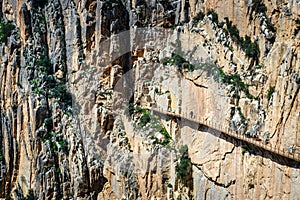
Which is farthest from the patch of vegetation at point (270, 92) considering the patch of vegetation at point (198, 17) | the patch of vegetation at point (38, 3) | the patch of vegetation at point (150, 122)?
the patch of vegetation at point (38, 3)

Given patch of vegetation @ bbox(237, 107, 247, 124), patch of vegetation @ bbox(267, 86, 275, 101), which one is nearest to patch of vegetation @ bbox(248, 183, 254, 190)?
patch of vegetation @ bbox(237, 107, 247, 124)

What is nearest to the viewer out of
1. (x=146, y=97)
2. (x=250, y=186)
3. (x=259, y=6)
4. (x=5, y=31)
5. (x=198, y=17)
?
(x=250, y=186)

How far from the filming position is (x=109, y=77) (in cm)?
3594

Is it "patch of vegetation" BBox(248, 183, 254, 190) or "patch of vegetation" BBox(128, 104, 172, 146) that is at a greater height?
"patch of vegetation" BBox(128, 104, 172, 146)

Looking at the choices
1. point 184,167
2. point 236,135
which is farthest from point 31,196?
point 236,135

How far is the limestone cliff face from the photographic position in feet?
84.6

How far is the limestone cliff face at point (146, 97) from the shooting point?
25.8 meters

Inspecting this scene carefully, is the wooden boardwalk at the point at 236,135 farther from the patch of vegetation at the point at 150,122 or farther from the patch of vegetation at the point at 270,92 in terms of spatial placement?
the patch of vegetation at the point at 270,92

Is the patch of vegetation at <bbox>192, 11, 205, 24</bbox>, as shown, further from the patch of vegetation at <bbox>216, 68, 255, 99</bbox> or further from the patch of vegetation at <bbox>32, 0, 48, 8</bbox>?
the patch of vegetation at <bbox>32, 0, 48, 8</bbox>

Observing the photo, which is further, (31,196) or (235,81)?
(31,196)

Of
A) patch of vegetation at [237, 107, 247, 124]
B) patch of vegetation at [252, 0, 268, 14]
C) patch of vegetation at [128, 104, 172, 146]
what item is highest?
patch of vegetation at [252, 0, 268, 14]

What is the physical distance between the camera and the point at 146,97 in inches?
1353

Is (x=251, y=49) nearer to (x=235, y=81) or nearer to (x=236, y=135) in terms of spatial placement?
(x=235, y=81)

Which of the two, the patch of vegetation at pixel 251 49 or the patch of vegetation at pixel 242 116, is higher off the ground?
the patch of vegetation at pixel 251 49
